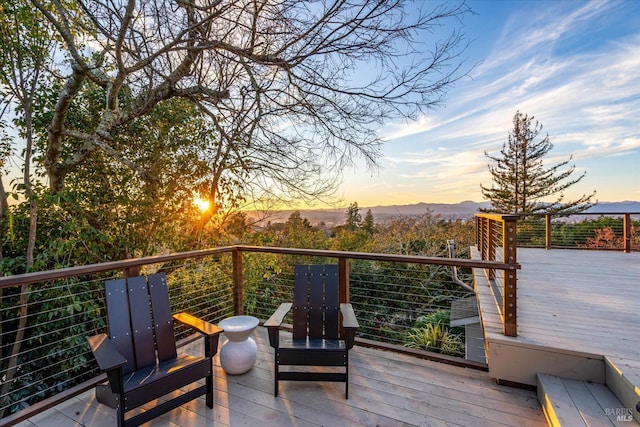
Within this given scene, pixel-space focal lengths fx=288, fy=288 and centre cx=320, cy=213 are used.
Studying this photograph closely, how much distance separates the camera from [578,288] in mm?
3926

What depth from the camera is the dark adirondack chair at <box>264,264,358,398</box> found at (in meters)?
2.19

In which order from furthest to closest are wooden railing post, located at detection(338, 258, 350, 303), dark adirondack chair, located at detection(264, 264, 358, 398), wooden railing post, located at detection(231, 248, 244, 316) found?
wooden railing post, located at detection(231, 248, 244, 316) < wooden railing post, located at detection(338, 258, 350, 303) < dark adirondack chair, located at detection(264, 264, 358, 398)

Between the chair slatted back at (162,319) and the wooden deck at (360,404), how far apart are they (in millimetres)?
407

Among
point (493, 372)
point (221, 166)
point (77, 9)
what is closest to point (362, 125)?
point (221, 166)

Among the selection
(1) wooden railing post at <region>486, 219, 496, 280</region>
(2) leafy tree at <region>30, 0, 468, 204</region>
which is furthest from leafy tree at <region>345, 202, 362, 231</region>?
(1) wooden railing post at <region>486, 219, 496, 280</region>

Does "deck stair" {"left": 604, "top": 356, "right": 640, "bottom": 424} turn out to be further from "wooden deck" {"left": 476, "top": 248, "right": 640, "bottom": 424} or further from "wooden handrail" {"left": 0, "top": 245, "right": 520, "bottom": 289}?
"wooden handrail" {"left": 0, "top": 245, "right": 520, "bottom": 289}

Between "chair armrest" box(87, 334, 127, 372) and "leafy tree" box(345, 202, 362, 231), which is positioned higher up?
"leafy tree" box(345, 202, 362, 231)

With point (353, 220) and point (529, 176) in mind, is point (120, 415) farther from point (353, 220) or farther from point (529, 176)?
point (529, 176)

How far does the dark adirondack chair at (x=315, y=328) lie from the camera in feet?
7.19

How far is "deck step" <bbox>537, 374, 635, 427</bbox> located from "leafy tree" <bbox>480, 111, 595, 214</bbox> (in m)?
14.7

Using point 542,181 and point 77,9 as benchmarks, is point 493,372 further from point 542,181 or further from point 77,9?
point 542,181

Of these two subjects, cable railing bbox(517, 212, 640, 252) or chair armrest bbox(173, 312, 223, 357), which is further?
cable railing bbox(517, 212, 640, 252)

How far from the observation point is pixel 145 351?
199cm

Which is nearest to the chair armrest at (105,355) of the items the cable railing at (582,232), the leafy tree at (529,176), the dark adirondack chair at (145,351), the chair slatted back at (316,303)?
the dark adirondack chair at (145,351)
